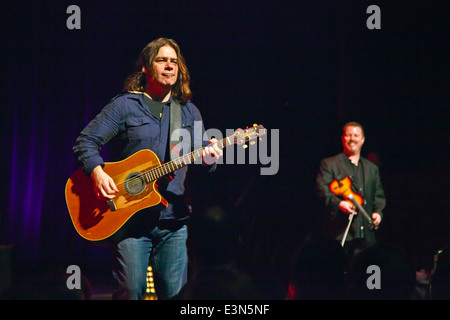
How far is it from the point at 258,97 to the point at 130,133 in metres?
3.09

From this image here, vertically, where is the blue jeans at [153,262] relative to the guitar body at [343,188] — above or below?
below

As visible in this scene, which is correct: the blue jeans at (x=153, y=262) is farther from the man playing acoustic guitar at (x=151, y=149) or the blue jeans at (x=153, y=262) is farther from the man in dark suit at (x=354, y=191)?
the man in dark suit at (x=354, y=191)

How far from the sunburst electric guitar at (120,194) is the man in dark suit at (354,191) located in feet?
8.11

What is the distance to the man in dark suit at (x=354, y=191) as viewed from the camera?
5039mm

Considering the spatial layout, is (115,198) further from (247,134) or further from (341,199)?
(341,199)

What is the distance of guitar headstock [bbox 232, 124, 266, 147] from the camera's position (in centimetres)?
323

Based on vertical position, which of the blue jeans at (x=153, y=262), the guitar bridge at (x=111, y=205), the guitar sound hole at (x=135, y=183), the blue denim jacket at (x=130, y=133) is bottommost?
the blue jeans at (x=153, y=262)

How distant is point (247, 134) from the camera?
3260 mm

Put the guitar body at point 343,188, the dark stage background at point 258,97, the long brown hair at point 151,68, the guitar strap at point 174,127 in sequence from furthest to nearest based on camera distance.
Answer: the dark stage background at point 258,97
the guitar body at point 343,188
the long brown hair at point 151,68
the guitar strap at point 174,127

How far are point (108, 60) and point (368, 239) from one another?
371cm

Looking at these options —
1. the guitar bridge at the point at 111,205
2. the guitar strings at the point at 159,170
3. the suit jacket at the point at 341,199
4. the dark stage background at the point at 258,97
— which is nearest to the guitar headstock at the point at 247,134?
the guitar strings at the point at 159,170

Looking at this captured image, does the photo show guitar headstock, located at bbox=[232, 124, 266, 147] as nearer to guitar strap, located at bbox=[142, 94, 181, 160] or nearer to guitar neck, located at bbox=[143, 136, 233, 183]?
guitar neck, located at bbox=[143, 136, 233, 183]

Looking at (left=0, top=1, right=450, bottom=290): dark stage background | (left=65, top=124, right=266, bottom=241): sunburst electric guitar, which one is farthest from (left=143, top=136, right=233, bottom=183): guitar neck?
(left=0, top=1, right=450, bottom=290): dark stage background
